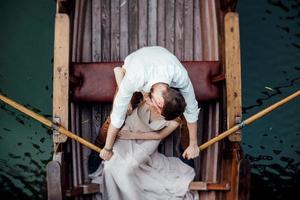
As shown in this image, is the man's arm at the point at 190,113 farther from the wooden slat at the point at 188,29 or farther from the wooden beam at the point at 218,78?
the wooden slat at the point at 188,29

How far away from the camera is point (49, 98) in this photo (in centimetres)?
482

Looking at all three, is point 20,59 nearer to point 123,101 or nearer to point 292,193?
point 123,101

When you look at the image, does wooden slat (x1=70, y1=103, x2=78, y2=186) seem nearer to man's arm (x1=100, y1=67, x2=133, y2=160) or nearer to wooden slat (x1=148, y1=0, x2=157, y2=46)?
man's arm (x1=100, y1=67, x2=133, y2=160)

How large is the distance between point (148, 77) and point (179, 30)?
1121 millimetres

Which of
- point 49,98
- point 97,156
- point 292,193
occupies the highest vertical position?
point 49,98

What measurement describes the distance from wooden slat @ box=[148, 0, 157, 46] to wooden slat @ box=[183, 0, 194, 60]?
7.8 inches

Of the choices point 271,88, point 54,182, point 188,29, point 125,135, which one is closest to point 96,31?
point 188,29

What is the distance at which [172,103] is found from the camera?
2.96 metres

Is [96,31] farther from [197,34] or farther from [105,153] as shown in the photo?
[105,153]

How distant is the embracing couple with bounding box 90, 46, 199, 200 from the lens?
3.18 m

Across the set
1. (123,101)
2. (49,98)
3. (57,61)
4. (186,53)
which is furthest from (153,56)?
(49,98)

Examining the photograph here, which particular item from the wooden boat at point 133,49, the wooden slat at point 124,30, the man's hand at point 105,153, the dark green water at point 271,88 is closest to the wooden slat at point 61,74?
the wooden boat at point 133,49

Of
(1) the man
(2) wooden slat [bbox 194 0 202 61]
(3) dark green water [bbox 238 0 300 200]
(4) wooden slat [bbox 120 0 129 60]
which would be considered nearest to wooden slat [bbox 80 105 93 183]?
(4) wooden slat [bbox 120 0 129 60]

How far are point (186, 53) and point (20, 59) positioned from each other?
1.46m
